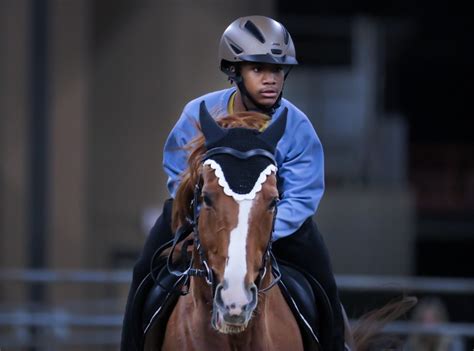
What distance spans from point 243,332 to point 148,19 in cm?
1492

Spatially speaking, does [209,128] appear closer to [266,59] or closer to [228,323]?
[266,59]

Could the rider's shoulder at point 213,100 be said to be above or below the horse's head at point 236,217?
above

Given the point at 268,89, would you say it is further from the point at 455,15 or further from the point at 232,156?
the point at 455,15

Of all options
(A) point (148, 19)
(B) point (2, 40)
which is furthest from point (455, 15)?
(B) point (2, 40)

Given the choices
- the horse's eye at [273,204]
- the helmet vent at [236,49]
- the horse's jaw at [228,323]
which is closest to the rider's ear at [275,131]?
the horse's eye at [273,204]

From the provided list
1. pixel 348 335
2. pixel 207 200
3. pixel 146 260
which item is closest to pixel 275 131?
pixel 207 200

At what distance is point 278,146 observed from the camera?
6.79 m

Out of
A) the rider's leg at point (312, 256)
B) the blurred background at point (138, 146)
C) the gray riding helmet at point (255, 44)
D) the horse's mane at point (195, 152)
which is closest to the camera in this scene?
the horse's mane at point (195, 152)

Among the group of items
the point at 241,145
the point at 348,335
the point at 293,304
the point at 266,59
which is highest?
the point at 266,59

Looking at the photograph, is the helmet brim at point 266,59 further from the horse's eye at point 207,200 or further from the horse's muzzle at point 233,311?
the horse's muzzle at point 233,311

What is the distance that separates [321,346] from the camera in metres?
7.03

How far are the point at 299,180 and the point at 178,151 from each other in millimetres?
624

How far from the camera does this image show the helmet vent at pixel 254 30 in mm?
6918

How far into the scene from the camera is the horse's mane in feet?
20.6
